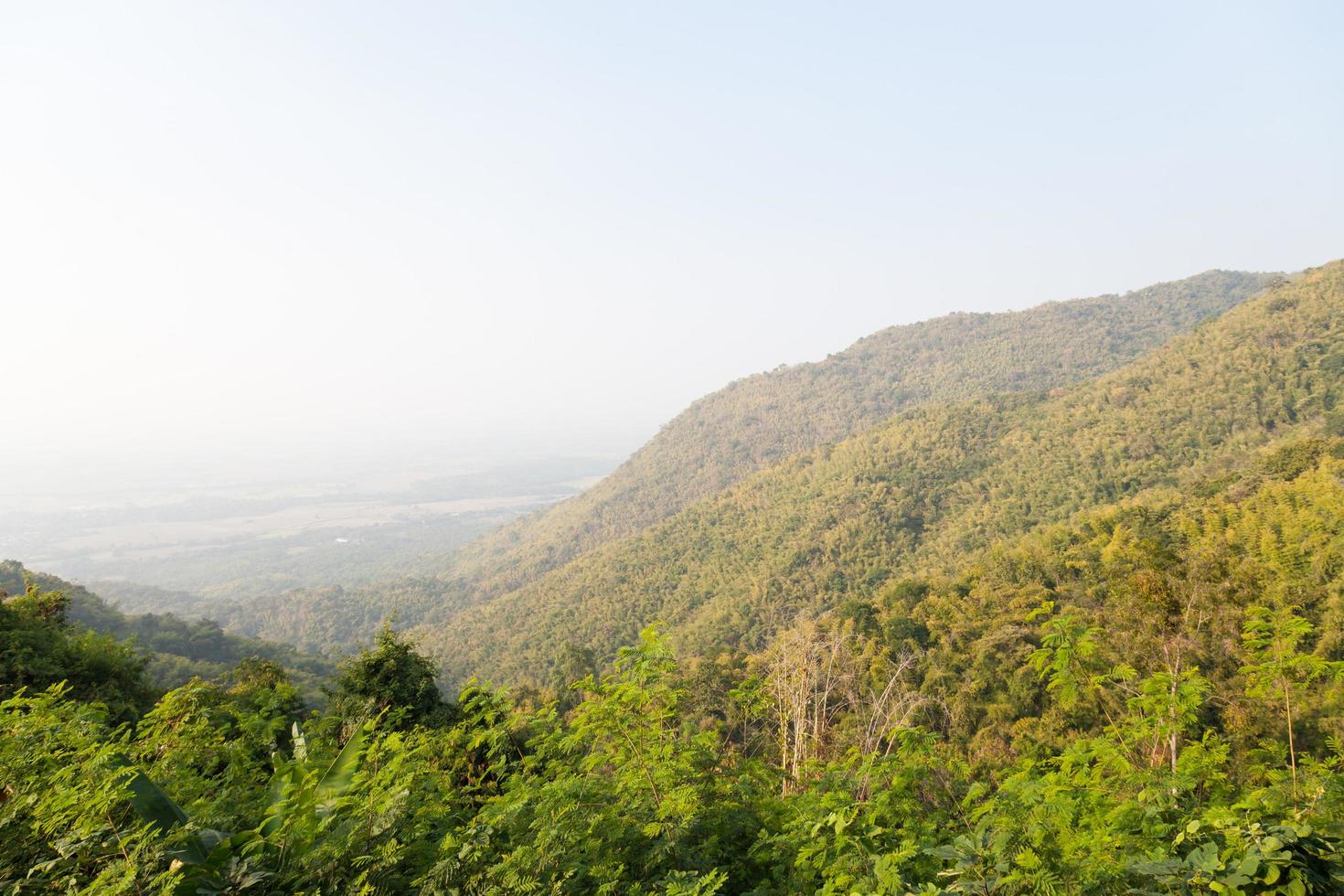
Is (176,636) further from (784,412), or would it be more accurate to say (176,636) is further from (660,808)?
(784,412)

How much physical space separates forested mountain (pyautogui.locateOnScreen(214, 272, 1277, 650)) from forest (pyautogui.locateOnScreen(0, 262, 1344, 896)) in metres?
72.2

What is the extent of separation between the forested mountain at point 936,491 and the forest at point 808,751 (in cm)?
1847

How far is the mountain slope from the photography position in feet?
375

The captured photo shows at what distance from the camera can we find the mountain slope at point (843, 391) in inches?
4496

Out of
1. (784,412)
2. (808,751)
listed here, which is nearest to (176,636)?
(808,751)

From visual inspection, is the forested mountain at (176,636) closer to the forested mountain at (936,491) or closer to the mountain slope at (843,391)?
the forested mountain at (936,491)

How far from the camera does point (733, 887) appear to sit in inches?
129

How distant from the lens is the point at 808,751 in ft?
26.0

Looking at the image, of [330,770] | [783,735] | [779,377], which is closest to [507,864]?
[330,770]

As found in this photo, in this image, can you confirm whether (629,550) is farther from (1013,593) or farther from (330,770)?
(330,770)

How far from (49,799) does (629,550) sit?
242ft

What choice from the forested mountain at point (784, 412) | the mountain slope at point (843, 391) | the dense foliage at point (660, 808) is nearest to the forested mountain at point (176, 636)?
the forested mountain at point (784, 412)

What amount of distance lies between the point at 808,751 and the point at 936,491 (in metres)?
60.2

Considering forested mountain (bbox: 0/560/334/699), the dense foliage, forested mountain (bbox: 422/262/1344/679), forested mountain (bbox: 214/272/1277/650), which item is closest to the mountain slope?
forested mountain (bbox: 214/272/1277/650)
